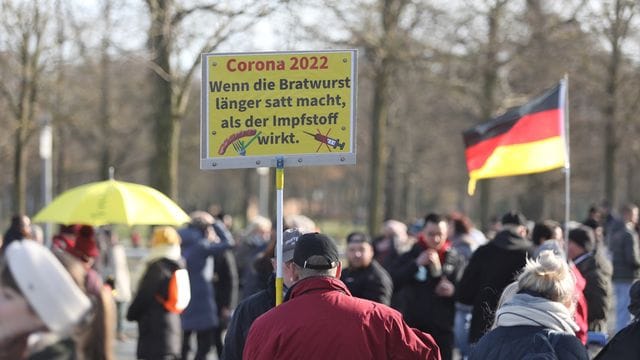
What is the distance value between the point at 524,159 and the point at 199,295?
12.5 ft

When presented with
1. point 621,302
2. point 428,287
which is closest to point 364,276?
point 428,287

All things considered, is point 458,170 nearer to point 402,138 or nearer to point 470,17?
point 402,138

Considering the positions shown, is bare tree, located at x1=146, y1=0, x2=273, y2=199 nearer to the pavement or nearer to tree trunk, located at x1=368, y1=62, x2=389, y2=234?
the pavement

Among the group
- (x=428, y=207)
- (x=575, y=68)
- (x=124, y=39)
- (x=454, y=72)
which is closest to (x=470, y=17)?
(x=454, y=72)

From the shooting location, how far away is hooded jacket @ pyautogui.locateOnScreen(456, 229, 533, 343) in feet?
29.1

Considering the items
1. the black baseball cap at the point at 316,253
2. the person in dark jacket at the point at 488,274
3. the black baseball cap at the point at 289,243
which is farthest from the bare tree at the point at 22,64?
the black baseball cap at the point at 316,253

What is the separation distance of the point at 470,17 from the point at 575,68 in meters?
5.05

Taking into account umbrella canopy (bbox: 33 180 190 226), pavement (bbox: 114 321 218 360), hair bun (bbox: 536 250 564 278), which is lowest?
pavement (bbox: 114 321 218 360)

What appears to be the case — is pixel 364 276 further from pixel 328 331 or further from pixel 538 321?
pixel 328 331

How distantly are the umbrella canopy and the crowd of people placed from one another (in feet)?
0.75

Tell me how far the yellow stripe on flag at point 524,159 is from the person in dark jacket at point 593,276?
1218mm

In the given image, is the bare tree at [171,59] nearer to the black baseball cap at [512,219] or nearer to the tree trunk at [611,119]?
the black baseball cap at [512,219]

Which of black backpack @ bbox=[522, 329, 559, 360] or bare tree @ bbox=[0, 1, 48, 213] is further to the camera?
bare tree @ bbox=[0, 1, 48, 213]

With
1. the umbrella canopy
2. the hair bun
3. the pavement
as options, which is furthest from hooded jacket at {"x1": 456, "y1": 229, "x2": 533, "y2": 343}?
the pavement
